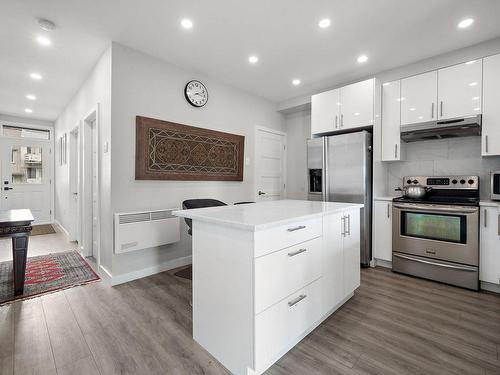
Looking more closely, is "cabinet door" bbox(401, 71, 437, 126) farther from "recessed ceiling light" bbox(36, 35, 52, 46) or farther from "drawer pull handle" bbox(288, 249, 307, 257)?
"recessed ceiling light" bbox(36, 35, 52, 46)

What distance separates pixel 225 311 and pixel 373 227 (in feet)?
8.70

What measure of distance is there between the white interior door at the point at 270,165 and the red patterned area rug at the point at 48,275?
2786mm

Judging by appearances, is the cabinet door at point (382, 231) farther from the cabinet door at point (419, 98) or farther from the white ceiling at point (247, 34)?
the white ceiling at point (247, 34)

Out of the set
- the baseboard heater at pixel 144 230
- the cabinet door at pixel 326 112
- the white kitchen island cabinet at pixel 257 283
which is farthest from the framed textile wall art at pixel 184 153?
the white kitchen island cabinet at pixel 257 283

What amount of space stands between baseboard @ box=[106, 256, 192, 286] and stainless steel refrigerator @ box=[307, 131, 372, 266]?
2185mm

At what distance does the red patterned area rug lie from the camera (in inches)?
104

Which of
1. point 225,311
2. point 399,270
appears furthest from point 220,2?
point 399,270

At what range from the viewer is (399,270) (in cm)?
312

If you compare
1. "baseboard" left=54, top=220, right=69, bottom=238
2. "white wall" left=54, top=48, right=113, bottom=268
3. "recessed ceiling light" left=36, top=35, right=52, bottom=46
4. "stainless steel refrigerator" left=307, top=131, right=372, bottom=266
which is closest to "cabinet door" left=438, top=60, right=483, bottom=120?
"stainless steel refrigerator" left=307, top=131, right=372, bottom=266

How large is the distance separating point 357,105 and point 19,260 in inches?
173

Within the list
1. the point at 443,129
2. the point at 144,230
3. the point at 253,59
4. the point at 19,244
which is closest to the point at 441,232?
the point at 443,129

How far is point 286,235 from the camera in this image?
5.20ft

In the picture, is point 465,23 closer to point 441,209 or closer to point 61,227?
point 441,209

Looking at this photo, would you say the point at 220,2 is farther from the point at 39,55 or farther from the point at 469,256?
the point at 469,256
